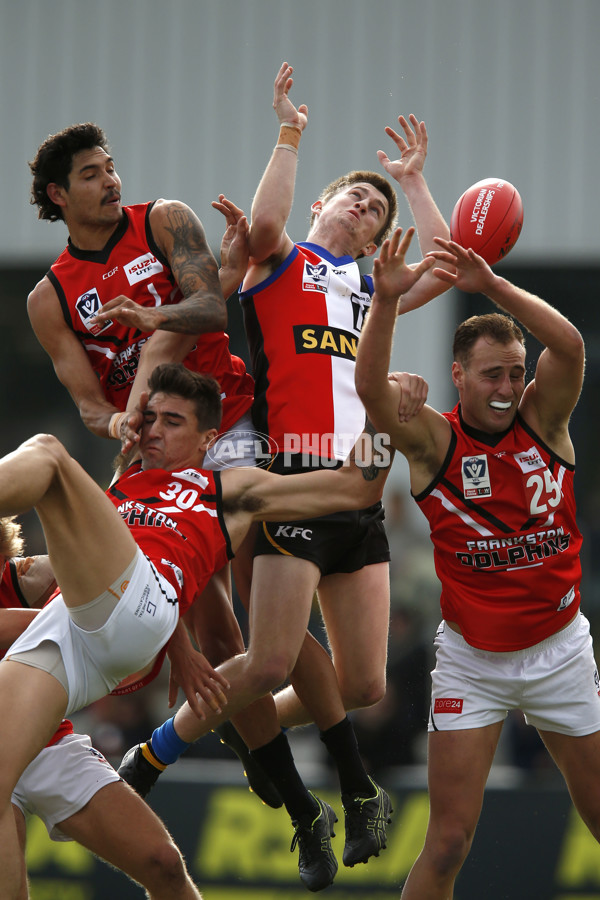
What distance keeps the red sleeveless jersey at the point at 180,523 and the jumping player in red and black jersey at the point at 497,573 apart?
0.85m

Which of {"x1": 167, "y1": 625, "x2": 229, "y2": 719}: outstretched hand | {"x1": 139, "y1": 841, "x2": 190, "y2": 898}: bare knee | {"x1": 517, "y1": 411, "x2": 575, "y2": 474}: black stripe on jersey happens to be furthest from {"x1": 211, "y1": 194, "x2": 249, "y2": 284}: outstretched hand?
{"x1": 139, "y1": 841, "x2": 190, "y2": 898}: bare knee

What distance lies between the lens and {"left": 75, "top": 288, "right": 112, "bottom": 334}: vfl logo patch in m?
5.55

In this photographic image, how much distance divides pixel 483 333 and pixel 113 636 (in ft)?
6.95

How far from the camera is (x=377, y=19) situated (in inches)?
440

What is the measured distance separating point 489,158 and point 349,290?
5.98m

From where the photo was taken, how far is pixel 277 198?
5.54 metres

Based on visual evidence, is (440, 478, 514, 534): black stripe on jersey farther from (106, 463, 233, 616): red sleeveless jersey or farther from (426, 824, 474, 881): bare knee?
(426, 824, 474, 881): bare knee

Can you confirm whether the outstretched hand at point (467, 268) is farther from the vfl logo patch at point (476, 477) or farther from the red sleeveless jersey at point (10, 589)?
the red sleeveless jersey at point (10, 589)

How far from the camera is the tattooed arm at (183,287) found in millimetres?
5105

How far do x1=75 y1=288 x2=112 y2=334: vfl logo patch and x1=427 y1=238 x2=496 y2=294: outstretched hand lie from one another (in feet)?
5.33

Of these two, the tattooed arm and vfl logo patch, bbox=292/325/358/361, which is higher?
the tattooed arm

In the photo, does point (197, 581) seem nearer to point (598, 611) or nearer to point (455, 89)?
point (598, 611)

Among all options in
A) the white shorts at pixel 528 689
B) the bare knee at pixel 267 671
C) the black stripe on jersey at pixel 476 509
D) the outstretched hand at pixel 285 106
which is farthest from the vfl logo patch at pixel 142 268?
the white shorts at pixel 528 689

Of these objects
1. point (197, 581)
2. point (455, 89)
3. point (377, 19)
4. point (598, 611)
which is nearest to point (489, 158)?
point (455, 89)
